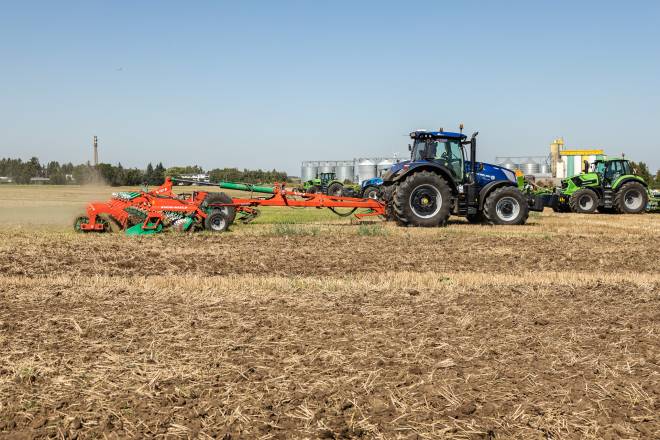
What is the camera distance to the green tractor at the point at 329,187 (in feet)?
94.8

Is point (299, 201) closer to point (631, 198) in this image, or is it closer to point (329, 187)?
point (631, 198)

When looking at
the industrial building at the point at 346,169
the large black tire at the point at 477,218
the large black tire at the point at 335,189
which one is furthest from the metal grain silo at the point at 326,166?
the large black tire at the point at 477,218

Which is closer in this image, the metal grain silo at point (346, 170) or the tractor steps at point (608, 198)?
the tractor steps at point (608, 198)

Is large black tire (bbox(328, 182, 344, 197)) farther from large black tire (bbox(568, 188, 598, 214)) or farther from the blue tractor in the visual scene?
the blue tractor

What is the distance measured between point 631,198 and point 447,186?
9.24 meters

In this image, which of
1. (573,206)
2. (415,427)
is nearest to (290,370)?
(415,427)

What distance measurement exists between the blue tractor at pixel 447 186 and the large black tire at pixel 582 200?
243 inches

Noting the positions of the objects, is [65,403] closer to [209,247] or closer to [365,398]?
[365,398]

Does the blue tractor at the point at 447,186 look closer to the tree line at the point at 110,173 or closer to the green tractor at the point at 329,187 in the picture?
the green tractor at the point at 329,187

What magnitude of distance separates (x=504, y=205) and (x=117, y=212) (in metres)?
8.91

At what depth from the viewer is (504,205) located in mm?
15641

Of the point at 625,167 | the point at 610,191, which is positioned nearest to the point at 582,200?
the point at 610,191

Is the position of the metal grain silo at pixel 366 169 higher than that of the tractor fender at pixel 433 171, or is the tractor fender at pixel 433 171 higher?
the metal grain silo at pixel 366 169

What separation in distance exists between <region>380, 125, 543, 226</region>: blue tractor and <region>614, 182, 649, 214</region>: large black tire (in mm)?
6808
